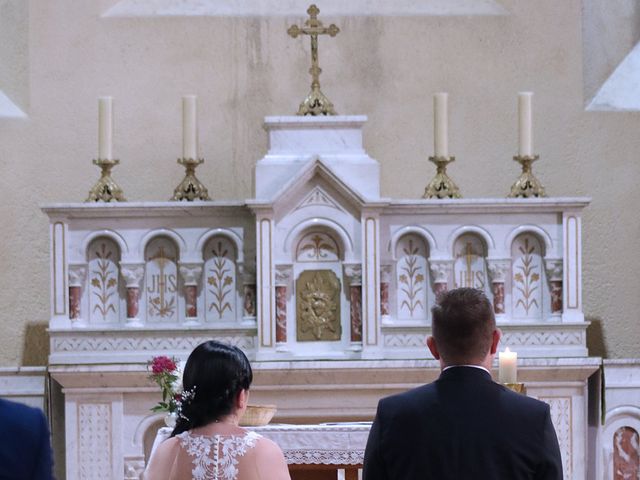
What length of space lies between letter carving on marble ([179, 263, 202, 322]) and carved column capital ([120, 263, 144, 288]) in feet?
0.77

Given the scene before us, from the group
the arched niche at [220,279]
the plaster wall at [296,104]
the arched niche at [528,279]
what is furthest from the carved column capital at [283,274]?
the plaster wall at [296,104]

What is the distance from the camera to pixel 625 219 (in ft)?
28.7

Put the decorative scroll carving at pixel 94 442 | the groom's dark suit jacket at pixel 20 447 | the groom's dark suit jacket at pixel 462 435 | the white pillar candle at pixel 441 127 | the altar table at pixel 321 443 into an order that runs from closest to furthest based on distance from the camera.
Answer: the groom's dark suit jacket at pixel 20 447 → the groom's dark suit jacket at pixel 462 435 → the altar table at pixel 321 443 → the decorative scroll carving at pixel 94 442 → the white pillar candle at pixel 441 127

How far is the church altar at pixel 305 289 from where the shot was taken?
707 cm

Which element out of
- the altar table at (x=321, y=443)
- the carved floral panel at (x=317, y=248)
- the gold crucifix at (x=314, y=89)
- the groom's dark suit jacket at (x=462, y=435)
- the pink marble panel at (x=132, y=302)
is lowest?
the altar table at (x=321, y=443)

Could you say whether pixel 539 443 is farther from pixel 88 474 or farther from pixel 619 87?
pixel 619 87

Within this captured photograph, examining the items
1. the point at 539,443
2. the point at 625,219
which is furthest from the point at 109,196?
the point at 539,443

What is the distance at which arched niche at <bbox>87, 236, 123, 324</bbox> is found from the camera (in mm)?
7273

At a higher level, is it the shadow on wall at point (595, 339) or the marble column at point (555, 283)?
the marble column at point (555, 283)

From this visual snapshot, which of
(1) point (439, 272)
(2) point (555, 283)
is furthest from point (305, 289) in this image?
(2) point (555, 283)

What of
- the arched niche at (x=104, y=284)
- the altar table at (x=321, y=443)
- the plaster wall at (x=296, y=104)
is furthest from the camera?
the plaster wall at (x=296, y=104)

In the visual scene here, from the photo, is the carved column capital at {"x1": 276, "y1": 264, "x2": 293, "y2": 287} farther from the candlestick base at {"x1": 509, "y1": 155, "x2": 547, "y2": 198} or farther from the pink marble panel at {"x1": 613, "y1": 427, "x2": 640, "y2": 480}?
the pink marble panel at {"x1": 613, "y1": 427, "x2": 640, "y2": 480}

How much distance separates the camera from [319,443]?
571cm

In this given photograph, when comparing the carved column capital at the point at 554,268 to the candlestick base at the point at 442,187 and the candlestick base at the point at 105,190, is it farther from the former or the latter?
the candlestick base at the point at 105,190
